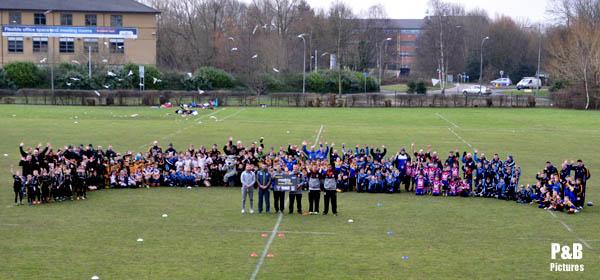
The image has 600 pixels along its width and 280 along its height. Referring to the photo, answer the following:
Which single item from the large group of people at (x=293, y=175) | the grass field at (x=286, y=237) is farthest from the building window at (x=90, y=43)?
the large group of people at (x=293, y=175)

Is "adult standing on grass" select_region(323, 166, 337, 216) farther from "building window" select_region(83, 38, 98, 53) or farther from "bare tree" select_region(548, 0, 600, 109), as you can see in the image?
"building window" select_region(83, 38, 98, 53)

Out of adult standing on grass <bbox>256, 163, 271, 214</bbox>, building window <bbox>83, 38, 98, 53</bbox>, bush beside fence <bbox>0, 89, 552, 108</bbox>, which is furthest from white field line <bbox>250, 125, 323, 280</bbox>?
building window <bbox>83, 38, 98, 53</bbox>

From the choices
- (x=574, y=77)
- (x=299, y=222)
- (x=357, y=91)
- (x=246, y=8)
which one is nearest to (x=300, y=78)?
(x=357, y=91)

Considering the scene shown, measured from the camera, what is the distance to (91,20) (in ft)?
288

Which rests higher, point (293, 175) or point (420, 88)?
point (420, 88)

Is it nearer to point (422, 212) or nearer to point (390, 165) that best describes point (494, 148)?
point (390, 165)

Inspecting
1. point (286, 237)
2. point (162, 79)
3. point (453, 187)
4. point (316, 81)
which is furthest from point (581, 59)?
point (286, 237)

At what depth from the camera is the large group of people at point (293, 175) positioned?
19.3 m

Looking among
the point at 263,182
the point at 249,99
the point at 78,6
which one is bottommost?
the point at 263,182

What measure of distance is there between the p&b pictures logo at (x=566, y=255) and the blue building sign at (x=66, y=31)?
7909 centimetres

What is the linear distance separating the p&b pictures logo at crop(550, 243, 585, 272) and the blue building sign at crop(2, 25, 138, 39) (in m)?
79.1

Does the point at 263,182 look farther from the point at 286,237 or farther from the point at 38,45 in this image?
the point at 38,45

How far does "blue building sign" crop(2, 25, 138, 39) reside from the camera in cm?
8600

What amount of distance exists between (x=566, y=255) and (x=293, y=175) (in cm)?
708
